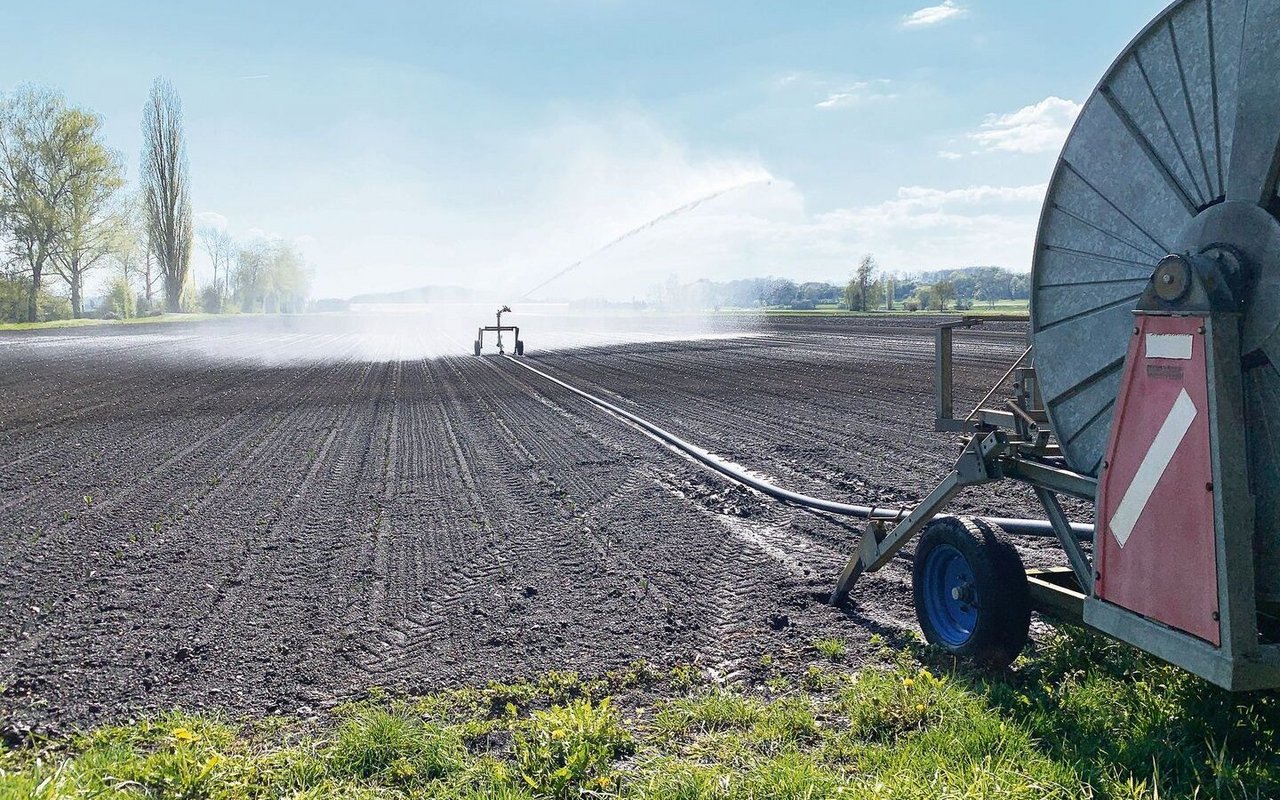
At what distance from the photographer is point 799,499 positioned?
8273 mm

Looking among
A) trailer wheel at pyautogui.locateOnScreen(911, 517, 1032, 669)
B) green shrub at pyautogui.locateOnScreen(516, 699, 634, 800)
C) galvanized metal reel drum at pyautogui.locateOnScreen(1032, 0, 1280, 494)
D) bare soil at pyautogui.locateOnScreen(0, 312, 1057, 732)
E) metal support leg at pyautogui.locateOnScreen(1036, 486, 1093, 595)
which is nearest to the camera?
galvanized metal reel drum at pyautogui.locateOnScreen(1032, 0, 1280, 494)

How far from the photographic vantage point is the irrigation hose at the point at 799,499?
6293 mm

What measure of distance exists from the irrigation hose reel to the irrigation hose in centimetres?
132

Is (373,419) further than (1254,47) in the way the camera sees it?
Yes

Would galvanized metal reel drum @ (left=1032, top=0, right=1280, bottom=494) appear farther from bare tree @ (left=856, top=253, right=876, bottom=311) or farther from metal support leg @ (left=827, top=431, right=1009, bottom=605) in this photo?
bare tree @ (left=856, top=253, right=876, bottom=311)

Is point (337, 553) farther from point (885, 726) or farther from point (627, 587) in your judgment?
point (885, 726)

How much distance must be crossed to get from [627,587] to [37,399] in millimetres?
17679

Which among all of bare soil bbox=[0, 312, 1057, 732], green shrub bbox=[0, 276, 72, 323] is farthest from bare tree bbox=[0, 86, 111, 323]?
bare soil bbox=[0, 312, 1057, 732]

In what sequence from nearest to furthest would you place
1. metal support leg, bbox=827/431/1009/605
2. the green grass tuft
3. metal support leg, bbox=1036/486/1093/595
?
the green grass tuft
metal support leg, bbox=1036/486/1093/595
metal support leg, bbox=827/431/1009/605

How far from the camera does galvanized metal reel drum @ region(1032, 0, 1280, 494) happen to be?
297 centimetres

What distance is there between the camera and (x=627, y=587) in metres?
5.90

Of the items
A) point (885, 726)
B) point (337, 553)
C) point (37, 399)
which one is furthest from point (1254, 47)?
point (37, 399)

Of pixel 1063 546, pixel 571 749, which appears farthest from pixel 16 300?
pixel 1063 546

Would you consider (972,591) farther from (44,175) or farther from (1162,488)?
(44,175)
